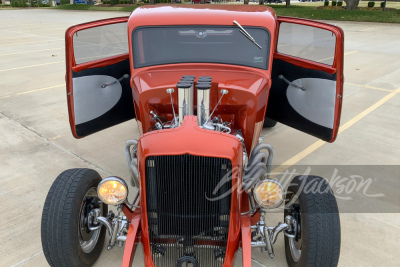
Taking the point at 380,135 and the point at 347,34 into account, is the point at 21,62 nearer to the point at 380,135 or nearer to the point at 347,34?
the point at 380,135

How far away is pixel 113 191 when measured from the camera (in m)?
2.76

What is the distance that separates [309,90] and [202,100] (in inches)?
64.6

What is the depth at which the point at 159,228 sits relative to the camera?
105 inches

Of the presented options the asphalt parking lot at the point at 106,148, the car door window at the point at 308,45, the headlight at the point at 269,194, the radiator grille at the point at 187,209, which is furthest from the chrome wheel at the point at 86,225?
the car door window at the point at 308,45

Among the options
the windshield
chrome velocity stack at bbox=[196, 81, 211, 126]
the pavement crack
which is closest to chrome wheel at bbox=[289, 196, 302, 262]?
chrome velocity stack at bbox=[196, 81, 211, 126]

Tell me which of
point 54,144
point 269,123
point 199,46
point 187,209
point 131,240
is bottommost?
point 54,144

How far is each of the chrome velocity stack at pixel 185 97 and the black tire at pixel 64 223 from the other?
1.02 metres

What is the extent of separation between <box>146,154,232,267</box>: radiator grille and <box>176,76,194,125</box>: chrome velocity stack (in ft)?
2.23

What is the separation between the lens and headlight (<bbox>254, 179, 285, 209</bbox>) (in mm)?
2658

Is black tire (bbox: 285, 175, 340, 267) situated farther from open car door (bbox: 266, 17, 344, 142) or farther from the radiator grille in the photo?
open car door (bbox: 266, 17, 344, 142)

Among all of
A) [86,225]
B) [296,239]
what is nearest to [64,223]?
[86,225]

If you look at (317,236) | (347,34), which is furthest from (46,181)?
(347,34)

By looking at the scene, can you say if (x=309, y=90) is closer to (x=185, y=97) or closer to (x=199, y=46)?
(x=199, y=46)

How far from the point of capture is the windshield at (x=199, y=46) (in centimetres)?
375
